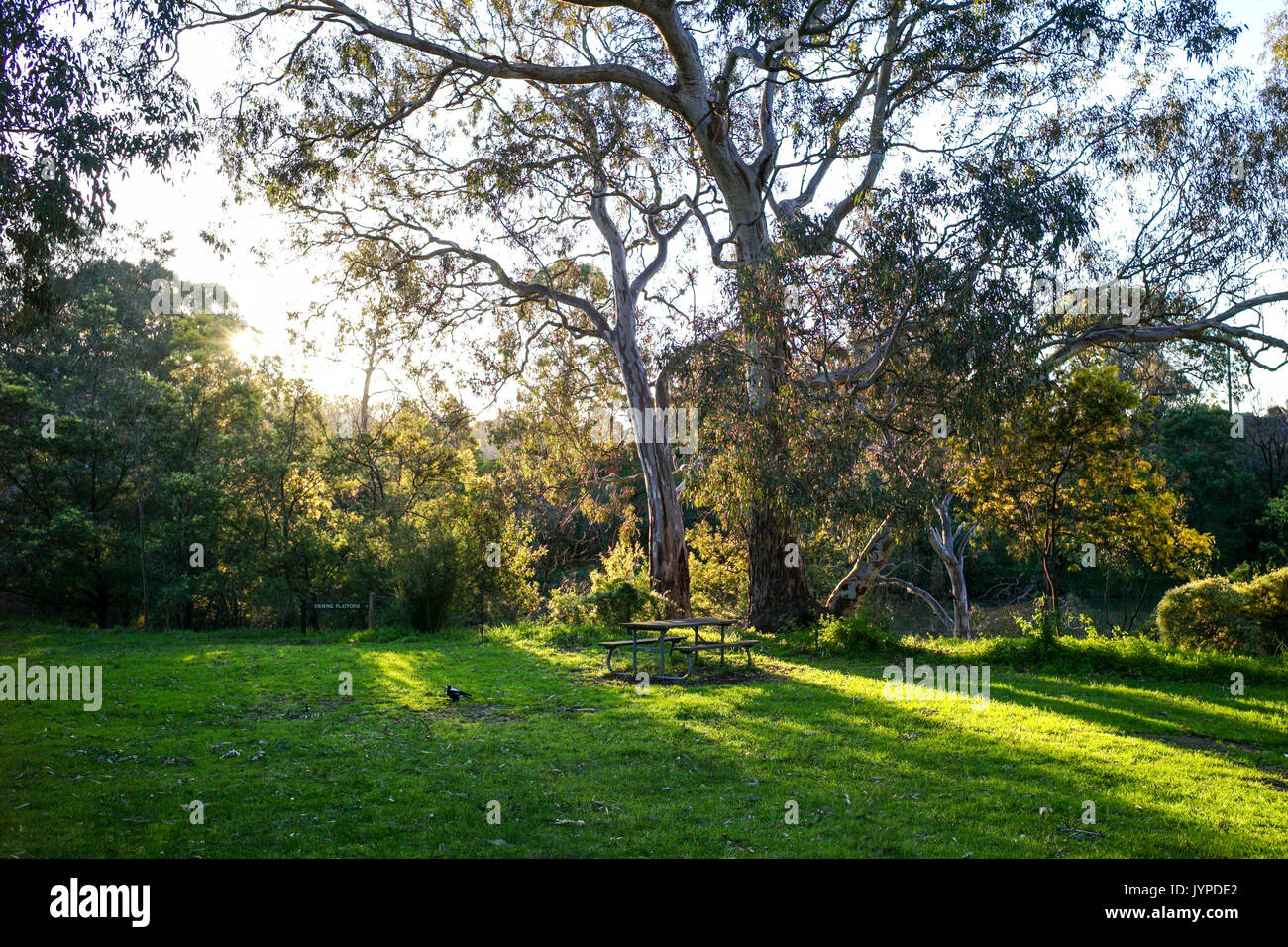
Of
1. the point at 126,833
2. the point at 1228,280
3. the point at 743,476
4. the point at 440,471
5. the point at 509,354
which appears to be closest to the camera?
the point at 126,833

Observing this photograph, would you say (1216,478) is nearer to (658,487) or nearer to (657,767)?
(658,487)

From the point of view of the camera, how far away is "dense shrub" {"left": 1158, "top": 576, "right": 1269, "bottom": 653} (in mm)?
11188

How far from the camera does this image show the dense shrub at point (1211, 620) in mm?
11188

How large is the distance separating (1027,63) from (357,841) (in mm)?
14479

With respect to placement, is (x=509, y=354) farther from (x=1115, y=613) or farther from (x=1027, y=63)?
(x=1115, y=613)

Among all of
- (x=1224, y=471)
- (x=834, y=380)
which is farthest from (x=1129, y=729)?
(x=1224, y=471)

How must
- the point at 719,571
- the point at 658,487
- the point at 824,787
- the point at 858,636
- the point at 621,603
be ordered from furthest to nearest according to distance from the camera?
the point at 719,571
the point at 658,487
the point at 621,603
the point at 858,636
the point at 824,787

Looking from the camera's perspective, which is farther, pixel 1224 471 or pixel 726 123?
pixel 1224 471

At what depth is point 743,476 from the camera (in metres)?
11.1

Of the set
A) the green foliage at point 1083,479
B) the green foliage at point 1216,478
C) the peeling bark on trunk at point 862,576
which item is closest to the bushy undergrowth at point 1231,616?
the green foliage at point 1083,479

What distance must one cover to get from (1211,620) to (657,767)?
28.6 ft

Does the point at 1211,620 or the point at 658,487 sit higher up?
the point at 658,487

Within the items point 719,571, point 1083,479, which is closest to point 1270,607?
point 1083,479

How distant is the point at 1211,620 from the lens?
11367 millimetres
